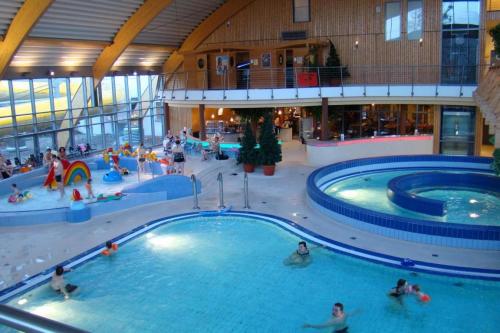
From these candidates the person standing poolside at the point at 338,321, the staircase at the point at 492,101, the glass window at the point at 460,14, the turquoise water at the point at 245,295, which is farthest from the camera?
the glass window at the point at 460,14

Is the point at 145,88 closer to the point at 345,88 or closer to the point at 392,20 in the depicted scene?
the point at 345,88

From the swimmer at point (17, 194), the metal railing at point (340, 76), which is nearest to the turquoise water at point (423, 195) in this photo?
the metal railing at point (340, 76)

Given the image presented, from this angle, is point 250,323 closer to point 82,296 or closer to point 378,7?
point 82,296

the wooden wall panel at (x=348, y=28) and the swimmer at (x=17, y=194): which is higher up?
the wooden wall panel at (x=348, y=28)

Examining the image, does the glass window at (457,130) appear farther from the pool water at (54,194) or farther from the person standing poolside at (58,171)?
the person standing poolside at (58,171)

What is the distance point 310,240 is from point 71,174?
8001 millimetres

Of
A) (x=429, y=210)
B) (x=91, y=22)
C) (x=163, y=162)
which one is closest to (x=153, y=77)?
(x=91, y=22)

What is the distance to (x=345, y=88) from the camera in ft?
60.8

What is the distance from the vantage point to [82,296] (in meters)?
7.94

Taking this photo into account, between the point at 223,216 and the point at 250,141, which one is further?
the point at 250,141

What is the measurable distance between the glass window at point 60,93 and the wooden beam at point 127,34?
1298mm

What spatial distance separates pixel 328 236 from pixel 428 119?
13.0 meters

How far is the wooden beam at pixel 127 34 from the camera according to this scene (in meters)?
18.2

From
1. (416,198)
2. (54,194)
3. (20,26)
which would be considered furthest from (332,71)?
(54,194)
